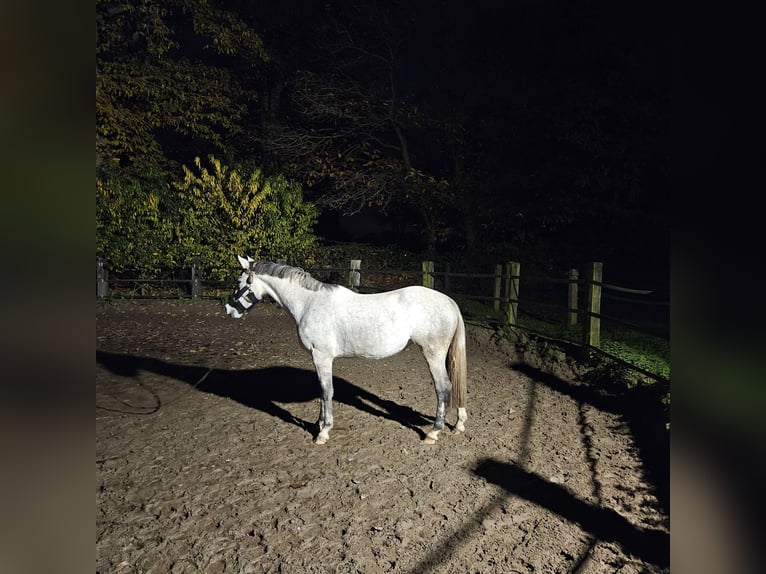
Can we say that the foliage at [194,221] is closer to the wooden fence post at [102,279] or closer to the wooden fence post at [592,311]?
the wooden fence post at [102,279]

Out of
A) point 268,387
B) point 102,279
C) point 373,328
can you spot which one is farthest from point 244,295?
point 102,279

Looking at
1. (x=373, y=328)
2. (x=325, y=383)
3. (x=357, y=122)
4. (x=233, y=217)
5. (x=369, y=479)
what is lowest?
(x=369, y=479)

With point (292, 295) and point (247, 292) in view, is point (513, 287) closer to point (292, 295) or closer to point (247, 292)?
point (292, 295)

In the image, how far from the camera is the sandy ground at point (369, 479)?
2689 mm

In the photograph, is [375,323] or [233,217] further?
[233,217]

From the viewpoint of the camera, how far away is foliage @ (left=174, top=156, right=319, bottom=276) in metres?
11.8

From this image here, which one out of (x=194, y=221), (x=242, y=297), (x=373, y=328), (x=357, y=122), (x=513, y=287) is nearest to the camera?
(x=373, y=328)

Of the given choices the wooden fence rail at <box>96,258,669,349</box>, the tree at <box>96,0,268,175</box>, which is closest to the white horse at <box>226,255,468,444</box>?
the wooden fence rail at <box>96,258,669,349</box>

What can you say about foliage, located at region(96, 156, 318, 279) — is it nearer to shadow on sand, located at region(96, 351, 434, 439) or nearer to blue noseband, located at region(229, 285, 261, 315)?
shadow on sand, located at region(96, 351, 434, 439)

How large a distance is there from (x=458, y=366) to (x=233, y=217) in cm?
909

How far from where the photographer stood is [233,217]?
12.0 m
